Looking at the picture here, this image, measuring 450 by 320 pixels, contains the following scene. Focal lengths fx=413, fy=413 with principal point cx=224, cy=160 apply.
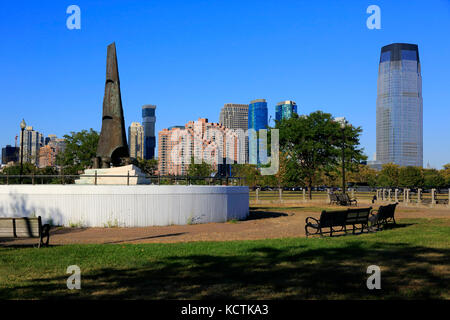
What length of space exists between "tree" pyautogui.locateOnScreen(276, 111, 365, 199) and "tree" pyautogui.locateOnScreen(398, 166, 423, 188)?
57371 mm

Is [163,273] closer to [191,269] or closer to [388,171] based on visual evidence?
[191,269]

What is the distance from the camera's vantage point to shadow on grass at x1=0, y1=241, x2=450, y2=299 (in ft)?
19.1

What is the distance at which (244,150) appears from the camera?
630 feet

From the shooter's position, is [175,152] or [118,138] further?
[175,152]

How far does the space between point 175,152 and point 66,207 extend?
16281cm

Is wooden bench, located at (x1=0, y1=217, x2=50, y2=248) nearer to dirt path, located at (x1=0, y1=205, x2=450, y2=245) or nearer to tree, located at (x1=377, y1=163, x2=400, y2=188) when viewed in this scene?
dirt path, located at (x1=0, y1=205, x2=450, y2=245)

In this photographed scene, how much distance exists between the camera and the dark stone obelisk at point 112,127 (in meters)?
20.9

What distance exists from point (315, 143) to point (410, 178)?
62.7 m

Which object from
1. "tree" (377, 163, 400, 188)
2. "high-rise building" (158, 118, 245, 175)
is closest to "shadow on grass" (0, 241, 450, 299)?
"tree" (377, 163, 400, 188)

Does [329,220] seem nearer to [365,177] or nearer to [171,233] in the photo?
[171,233]

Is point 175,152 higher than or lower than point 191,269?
higher

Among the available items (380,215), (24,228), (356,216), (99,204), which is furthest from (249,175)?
(24,228)

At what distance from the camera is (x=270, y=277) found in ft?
22.4
